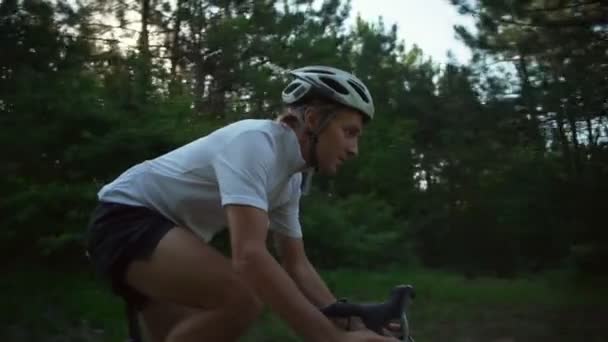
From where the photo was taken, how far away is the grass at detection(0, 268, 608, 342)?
22.0 ft

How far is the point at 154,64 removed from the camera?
10.2 metres

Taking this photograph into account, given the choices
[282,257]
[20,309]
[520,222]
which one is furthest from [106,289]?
[282,257]

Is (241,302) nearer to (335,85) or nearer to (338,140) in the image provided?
(338,140)

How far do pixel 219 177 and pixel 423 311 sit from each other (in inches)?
238

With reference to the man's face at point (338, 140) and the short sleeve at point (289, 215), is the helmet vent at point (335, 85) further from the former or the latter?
the short sleeve at point (289, 215)

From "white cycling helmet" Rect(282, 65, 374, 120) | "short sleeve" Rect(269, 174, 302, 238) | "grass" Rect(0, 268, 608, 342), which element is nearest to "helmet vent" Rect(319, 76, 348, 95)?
"white cycling helmet" Rect(282, 65, 374, 120)

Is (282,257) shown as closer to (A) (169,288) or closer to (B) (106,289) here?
(A) (169,288)

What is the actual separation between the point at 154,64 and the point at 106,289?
3.15 meters

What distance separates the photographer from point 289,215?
2.96m

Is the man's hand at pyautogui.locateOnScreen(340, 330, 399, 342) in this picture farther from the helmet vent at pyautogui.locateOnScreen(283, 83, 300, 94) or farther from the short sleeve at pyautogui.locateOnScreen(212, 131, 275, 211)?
the helmet vent at pyautogui.locateOnScreen(283, 83, 300, 94)

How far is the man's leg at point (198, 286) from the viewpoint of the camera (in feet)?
8.06

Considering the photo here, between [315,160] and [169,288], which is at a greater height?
[315,160]

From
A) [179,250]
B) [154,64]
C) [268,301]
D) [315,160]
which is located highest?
[154,64]

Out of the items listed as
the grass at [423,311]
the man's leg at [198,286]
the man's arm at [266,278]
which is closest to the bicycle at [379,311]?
the man's arm at [266,278]
